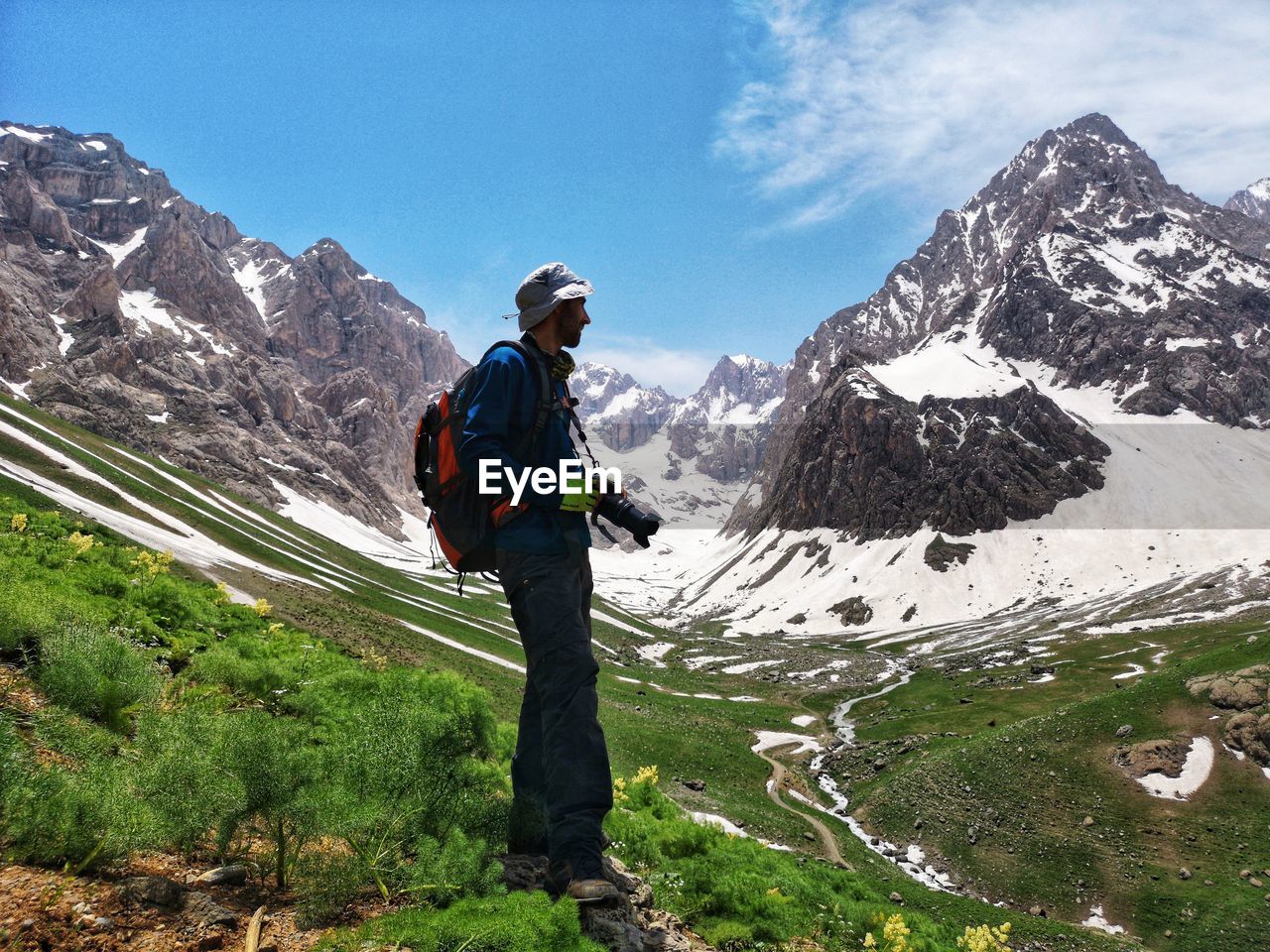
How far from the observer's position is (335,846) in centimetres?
593

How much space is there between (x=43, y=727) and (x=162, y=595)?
7.58m

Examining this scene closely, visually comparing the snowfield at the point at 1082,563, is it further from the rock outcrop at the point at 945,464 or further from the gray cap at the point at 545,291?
the gray cap at the point at 545,291

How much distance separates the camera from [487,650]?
5869cm

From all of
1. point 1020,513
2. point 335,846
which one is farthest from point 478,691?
point 1020,513

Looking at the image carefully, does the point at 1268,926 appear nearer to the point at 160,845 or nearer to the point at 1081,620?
the point at 160,845

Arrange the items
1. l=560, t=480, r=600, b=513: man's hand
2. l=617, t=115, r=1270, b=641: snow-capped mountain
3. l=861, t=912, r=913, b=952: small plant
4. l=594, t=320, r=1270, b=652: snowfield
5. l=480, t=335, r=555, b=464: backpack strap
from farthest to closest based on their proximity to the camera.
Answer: l=617, t=115, r=1270, b=641: snow-capped mountain, l=594, t=320, r=1270, b=652: snowfield, l=861, t=912, r=913, b=952: small plant, l=480, t=335, r=555, b=464: backpack strap, l=560, t=480, r=600, b=513: man's hand

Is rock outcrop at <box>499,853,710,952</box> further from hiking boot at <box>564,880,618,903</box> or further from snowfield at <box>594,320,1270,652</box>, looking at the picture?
snowfield at <box>594,320,1270,652</box>

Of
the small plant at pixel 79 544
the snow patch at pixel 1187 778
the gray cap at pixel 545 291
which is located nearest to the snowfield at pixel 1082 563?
the snow patch at pixel 1187 778

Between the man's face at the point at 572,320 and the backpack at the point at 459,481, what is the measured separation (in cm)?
54

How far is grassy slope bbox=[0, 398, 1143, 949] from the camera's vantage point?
86.3 feet

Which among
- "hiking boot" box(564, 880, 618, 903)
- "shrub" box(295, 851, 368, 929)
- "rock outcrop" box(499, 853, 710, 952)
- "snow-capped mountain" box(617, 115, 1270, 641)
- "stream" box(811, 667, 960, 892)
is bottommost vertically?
"stream" box(811, 667, 960, 892)

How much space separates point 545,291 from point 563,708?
4.25 meters

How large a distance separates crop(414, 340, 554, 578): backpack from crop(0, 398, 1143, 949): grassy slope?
2012cm

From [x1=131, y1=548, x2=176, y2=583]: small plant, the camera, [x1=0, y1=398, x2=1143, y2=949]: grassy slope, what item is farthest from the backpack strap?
[x1=0, y1=398, x2=1143, y2=949]: grassy slope
